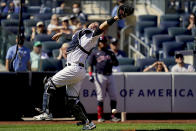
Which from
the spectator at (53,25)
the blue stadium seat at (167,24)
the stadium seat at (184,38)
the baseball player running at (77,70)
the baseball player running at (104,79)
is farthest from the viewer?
the blue stadium seat at (167,24)

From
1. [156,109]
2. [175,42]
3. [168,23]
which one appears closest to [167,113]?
[156,109]

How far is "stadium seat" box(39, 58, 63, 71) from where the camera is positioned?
14047mm

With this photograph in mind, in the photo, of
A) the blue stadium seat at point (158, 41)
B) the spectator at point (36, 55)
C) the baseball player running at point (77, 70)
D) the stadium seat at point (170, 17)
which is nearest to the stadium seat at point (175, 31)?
the blue stadium seat at point (158, 41)

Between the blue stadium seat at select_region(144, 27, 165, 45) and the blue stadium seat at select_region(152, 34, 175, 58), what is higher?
the blue stadium seat at select_region(144, 27, 165, 45)

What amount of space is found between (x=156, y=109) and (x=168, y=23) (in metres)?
5.98

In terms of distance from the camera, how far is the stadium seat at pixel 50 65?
46.1 ft

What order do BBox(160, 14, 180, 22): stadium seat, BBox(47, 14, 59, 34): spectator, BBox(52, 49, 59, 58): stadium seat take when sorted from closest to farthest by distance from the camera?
1. BBox(52, 49, 59, 58): stadium seat
2. BBox(47, 14, 59, 34): spectator
3. BBox(160, 14, 180, 22): stadium seat

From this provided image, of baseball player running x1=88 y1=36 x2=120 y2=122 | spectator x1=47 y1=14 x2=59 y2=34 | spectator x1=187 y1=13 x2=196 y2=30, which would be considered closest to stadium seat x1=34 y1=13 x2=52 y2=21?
spectator x1=47 y1=14 x2=59 y2=34

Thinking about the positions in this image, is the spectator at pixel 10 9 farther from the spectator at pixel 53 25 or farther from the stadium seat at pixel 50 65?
the stadium seat at pixel 50 65

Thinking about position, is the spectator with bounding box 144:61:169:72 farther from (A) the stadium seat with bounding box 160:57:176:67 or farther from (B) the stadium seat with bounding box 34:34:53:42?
(B) the stadium seat with bounding box 34:34:53:42

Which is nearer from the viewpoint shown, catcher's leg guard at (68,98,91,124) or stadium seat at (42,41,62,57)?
catcher's leg guard at (68,98,91,124)

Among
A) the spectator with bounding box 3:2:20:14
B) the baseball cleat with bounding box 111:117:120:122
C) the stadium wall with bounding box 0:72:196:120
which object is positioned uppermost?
the spectator with bounding box 3:2:20:14

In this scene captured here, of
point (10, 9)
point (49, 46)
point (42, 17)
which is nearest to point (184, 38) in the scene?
point (49, 46)

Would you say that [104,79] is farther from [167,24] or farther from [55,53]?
[167,24]
